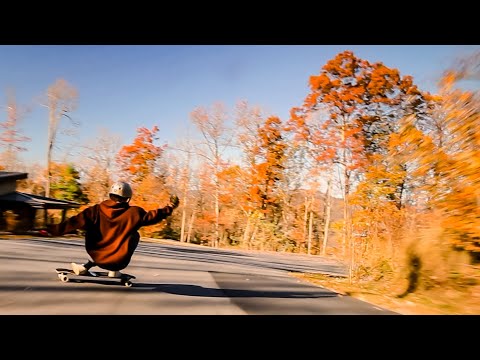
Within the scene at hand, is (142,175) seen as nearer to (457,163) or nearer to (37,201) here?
(37,201)

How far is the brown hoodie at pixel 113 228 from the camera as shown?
3.16m

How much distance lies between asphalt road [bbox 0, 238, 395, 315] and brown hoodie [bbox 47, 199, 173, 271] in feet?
0.84

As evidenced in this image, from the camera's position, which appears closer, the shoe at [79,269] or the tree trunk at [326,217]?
the shoe at [79,269]

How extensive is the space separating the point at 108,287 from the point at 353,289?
126 inches

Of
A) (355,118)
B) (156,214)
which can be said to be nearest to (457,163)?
(355,118)

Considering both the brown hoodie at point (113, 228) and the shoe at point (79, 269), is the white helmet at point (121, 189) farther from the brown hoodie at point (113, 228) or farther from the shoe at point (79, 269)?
the shoe at point (79, 269)

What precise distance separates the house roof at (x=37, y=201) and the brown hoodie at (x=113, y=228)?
0.94ft

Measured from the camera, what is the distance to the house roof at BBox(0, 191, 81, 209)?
3111 millimetres

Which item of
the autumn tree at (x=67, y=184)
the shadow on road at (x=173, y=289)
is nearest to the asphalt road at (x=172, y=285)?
the shadow on road at (x=173, y=289)

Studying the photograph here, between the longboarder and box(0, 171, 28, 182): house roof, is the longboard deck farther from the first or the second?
box(0, 171, 28, 182): house roof

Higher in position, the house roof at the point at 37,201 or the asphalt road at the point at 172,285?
the house roof at the point at 37,201

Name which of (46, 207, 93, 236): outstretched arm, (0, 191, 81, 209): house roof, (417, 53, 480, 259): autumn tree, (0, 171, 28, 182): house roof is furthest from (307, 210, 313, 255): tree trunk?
(0, 171, 28, 182): house roof
